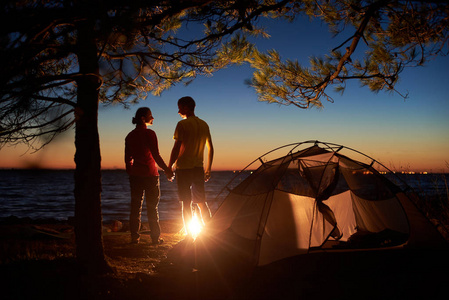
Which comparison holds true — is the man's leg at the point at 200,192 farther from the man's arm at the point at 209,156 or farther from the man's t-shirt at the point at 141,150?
the man's t-shirt at the point at 141,150

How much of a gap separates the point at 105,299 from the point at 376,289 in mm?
2659

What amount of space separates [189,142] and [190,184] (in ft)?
2.06

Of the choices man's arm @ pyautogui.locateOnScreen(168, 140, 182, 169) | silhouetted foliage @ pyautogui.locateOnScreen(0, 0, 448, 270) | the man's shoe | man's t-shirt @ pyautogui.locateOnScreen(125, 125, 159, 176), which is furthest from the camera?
the man's shoe

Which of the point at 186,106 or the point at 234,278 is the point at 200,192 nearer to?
the point at 186,106

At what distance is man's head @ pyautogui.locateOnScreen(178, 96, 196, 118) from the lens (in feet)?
15.7

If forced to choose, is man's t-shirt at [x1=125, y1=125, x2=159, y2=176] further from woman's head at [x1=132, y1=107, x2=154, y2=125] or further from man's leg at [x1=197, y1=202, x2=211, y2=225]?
man's leg at [x1=197, y1=202, x2=211, y2=225]

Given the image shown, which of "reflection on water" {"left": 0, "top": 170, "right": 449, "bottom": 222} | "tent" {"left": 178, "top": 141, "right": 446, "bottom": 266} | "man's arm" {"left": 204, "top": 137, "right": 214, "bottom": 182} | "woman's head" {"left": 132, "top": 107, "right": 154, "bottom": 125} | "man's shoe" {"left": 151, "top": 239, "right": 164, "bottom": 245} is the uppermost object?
"woman's head" {"left": 132, "top": 107, "right": 154, "bottom": 125}

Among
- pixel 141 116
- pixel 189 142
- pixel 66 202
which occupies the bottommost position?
pixel 66 202

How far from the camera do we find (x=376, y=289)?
10.6 feet

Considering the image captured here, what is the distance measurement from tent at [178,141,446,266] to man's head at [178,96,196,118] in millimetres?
1310

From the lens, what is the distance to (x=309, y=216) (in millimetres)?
4453

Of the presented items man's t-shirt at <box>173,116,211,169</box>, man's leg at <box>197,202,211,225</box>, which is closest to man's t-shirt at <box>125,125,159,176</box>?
man's t-shirt at <box>173,116,211,169</box>

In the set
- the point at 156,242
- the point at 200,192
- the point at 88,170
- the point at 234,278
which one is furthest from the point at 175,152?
the point at 234,278

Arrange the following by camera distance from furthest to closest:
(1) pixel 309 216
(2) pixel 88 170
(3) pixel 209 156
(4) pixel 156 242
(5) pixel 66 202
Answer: (5) pixel 66 202 → (4) pixel 156 242 → (3) pixel 209 156 → (1) pixel 309 216 → (2) pixel 88 170
